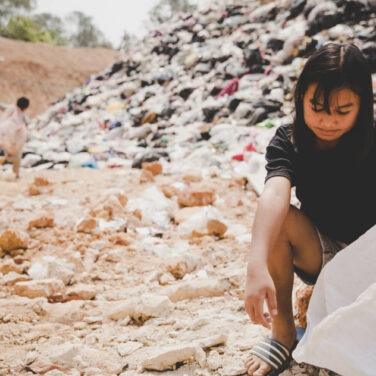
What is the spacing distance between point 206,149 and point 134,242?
2.18 meters

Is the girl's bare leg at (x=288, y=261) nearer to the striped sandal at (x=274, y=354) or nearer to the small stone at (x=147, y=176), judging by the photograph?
the striped sandal at (x=274, y=354)

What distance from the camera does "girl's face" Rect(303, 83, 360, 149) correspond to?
2.98 feet

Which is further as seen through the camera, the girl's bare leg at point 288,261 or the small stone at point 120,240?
the small stone at point 120,240

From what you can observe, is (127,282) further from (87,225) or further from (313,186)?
(313,186)

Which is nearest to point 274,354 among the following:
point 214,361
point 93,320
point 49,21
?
point 214,361

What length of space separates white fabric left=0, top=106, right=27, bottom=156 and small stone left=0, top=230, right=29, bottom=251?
222 centimetres

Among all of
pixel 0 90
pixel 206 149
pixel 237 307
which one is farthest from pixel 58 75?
pixel 237 307

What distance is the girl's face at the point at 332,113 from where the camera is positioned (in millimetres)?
909

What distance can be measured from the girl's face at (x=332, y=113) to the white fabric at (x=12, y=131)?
147 inches

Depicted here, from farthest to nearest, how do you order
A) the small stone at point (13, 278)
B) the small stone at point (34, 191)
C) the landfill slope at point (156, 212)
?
the small stone at point (34, 191)
the small stone at point (13, 278)
the landfill slope at point (156, 212)

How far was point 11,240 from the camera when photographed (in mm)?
2045

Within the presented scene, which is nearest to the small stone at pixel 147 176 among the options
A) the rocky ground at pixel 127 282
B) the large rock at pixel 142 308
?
the rocky ground at pixel 127 282

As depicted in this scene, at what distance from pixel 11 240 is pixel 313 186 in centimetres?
166

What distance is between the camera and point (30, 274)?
1.80 metres
